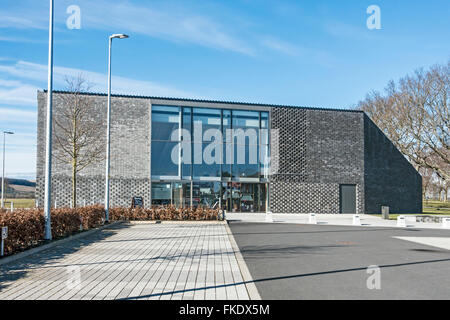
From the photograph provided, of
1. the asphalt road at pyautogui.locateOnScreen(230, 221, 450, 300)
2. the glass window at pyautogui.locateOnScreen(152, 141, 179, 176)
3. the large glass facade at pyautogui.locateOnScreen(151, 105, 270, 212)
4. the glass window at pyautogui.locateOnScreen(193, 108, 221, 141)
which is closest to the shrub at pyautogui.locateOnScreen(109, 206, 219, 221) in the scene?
the asphalt road at pyautogui.locateOnScreen(230, 221, 450, 300)

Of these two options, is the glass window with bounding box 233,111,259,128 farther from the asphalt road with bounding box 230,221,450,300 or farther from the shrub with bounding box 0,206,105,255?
the asphalt road with bounding box 230,221,450,300

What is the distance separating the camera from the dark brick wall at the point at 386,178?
3512 centimetres

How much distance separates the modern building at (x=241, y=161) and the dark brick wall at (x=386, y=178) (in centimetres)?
9

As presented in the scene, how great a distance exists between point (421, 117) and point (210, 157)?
67.0 feet

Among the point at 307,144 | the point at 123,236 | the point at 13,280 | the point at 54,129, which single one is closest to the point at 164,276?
the point at 13,280

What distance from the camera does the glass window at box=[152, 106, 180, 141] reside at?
31406 millimetres

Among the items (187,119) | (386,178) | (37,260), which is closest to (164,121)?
(187,119)

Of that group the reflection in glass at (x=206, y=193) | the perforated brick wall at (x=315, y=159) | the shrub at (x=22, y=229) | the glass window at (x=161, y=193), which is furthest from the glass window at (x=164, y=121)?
the shrub at (x=22, y=229)

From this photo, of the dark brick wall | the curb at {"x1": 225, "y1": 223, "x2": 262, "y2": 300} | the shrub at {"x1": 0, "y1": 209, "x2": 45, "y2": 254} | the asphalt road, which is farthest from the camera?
the dark brick wall

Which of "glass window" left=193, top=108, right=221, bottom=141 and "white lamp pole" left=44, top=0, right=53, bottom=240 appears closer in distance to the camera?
"white lamp pole" left=44, top=0, right=53, bottom=240

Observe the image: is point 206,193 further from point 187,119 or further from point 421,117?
point 421,117

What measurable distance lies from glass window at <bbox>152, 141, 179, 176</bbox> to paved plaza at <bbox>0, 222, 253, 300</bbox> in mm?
16900

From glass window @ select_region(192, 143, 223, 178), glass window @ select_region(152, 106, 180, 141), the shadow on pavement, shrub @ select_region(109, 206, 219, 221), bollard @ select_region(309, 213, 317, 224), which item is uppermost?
glass window @ select_region(152, 106, 180, 141)
